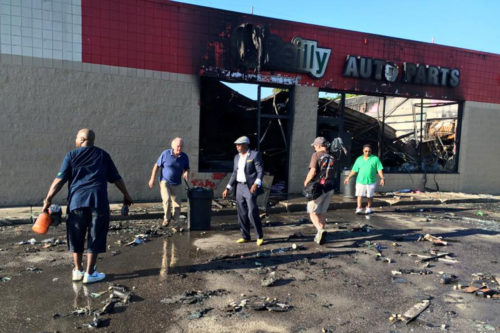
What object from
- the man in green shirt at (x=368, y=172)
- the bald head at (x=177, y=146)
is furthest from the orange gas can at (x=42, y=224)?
the man in green shirt at (x=368, y=172)

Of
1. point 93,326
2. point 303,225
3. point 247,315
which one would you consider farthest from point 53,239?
point 303,225

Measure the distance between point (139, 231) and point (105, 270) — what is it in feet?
7.70

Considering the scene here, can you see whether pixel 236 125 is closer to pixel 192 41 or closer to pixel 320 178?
pixel 192 41

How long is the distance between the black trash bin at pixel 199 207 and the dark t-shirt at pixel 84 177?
2996 mm

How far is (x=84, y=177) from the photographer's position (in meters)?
4.55

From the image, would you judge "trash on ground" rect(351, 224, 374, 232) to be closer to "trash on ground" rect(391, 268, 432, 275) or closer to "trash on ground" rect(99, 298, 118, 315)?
Answer: "trash on ground" rect(391, 268, 432, 275)

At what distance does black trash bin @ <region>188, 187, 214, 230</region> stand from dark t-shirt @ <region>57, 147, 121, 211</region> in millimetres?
2996

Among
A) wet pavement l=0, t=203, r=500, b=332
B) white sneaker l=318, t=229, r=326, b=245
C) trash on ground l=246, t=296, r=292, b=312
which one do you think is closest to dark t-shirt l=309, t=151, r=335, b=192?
white sneaker l=318, t=229, r=326, b=245

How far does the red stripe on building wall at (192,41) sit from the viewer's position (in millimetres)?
9727

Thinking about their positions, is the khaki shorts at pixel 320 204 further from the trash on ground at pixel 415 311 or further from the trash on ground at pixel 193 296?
the trash on ground at pixel 193 296

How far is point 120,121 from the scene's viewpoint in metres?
10.0

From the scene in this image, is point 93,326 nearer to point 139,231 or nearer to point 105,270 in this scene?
point 105,270

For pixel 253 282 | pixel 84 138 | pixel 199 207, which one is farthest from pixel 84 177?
pixel 199 207

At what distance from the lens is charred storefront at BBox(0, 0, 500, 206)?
364 inches
